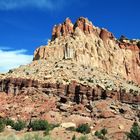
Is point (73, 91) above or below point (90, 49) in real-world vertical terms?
below

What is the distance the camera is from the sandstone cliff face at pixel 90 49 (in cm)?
11956

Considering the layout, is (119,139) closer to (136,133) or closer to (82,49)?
(136,133)

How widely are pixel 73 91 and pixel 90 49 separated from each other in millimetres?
34272

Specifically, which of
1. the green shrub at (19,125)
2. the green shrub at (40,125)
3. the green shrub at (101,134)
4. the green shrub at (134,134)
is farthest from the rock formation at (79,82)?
the green shrub at (19,125)

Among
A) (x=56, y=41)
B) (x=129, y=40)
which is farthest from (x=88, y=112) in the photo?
(x=129, y=40)

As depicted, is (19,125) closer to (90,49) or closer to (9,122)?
(9,122)

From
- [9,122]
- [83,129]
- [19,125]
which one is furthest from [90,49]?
[83,129]

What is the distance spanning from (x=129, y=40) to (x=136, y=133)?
80.5 m

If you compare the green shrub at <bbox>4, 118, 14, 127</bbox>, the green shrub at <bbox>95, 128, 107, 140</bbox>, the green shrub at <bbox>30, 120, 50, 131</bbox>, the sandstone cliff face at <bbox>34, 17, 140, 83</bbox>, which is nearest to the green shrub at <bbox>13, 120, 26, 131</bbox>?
the green shrub at <bbox>4, 118, 14, 127</bbox>

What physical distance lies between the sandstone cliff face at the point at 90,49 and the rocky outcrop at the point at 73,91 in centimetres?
2337

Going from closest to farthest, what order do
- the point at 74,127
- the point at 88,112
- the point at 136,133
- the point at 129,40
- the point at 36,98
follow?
the point at 136,133
the point at 74,127
the point at 88,112
the point at 36,98
the point at 129,40

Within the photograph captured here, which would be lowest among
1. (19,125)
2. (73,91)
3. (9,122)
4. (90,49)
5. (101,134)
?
(101,134)

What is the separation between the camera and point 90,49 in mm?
124875

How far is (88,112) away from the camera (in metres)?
85.5
